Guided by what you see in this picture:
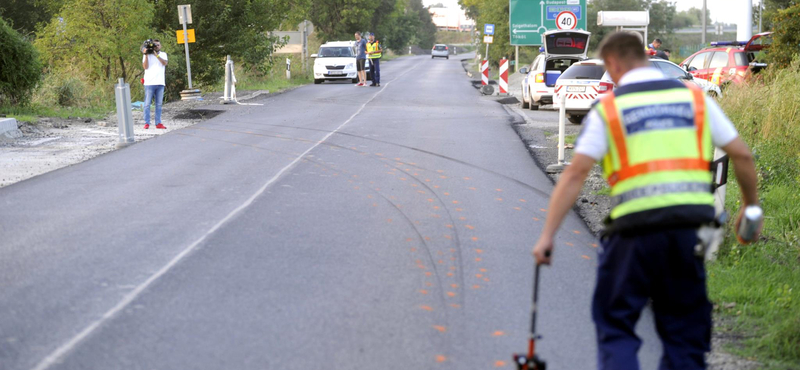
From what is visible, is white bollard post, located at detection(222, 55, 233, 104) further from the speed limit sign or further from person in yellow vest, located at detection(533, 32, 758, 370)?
person in yellow vest, located at detection(533, 32, 758, 370)

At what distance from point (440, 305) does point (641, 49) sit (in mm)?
2536

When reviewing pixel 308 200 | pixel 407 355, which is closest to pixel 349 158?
pixel 308 200

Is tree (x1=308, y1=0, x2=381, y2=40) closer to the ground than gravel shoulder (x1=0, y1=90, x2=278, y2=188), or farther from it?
farther from it

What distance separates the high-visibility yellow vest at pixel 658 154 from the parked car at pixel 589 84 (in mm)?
14891

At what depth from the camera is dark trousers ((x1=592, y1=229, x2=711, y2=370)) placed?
356 cm

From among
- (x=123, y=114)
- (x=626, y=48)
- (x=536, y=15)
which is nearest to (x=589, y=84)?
(x=123, y=114)

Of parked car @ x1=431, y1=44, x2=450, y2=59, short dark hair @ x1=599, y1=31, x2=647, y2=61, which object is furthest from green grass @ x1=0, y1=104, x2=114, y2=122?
parked car @ x1=431, y1=44, x2=450, y2=59

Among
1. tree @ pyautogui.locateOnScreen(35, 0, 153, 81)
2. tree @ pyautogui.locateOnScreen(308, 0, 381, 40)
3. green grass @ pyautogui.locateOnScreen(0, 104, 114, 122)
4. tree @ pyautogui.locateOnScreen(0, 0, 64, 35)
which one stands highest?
tree @ pyautogui.locateOnScreen(308, 0, 381, 40)

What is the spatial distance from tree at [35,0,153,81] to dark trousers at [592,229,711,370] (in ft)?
73.7

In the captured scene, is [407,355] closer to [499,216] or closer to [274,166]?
[499,216]

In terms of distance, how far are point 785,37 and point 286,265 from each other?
16.7 m

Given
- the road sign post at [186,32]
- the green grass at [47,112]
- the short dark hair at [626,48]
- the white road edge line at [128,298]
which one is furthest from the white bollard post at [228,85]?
the short dark hair at [626,48]

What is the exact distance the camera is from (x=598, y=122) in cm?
361

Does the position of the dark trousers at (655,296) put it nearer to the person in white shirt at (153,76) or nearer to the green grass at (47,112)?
the person in white shirt at (153,76)
